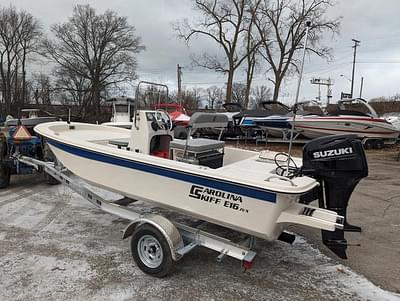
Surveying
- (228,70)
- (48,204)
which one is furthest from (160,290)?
(228,70)

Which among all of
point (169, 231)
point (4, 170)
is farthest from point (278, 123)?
point (169, 231)

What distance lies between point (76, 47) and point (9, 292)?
35.1 meters

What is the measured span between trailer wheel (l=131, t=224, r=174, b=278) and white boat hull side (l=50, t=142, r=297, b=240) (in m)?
0.30

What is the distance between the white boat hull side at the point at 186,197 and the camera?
9.05ft

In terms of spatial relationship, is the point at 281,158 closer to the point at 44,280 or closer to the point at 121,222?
the point at 121,222

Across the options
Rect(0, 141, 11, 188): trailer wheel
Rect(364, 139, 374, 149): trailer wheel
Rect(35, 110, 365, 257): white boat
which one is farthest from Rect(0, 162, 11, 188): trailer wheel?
Rect(364, 139, 374, 149): trailer wheel

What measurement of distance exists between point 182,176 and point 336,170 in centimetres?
130

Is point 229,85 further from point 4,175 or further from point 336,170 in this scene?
point 336,170

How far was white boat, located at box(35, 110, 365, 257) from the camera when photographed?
274cm

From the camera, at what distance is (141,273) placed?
3.21 m

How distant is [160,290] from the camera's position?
293cm

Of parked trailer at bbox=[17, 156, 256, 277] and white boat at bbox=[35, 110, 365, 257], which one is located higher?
white boat at bbox=[35, 110, 365, 257]

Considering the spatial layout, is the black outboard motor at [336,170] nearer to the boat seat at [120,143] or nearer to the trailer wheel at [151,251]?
the trailer wheel at [151,251]

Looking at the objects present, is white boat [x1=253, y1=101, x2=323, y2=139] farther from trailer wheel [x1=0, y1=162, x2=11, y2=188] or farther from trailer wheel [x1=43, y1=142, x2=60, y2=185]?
trailer wheel [x1=0, y1=162, x2=11, y2=188]
